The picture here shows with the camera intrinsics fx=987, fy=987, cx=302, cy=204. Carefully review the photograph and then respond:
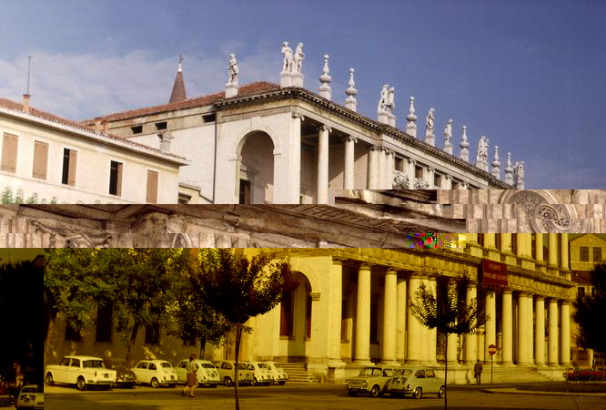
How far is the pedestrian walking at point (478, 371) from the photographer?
8771 millimetres

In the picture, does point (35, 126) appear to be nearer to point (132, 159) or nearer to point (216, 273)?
point (132, 159)

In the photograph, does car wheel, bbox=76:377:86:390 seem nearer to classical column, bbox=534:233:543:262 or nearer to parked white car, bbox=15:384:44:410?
parked white car, bbox=15:384:44:410

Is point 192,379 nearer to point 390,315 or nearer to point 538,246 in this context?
point 390,315

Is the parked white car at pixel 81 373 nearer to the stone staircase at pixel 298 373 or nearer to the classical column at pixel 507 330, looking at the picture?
the stone staircase at pixel 298 373

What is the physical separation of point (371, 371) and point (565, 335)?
179 cm

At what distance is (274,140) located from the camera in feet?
192

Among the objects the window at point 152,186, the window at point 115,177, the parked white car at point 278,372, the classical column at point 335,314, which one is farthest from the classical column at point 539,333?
the window at point 152,186

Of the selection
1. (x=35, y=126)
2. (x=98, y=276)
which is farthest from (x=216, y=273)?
(x=35, y=126)

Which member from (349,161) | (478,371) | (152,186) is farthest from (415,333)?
(349,161)

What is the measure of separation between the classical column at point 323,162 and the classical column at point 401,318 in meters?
49.9

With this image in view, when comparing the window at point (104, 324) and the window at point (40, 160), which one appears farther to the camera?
the window at point (40, 160)

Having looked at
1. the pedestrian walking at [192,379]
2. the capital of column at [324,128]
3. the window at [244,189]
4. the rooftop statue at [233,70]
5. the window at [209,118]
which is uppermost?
the rooftop statue at [233,70]

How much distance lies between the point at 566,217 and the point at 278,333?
2.77m

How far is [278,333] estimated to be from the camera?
9055mm
